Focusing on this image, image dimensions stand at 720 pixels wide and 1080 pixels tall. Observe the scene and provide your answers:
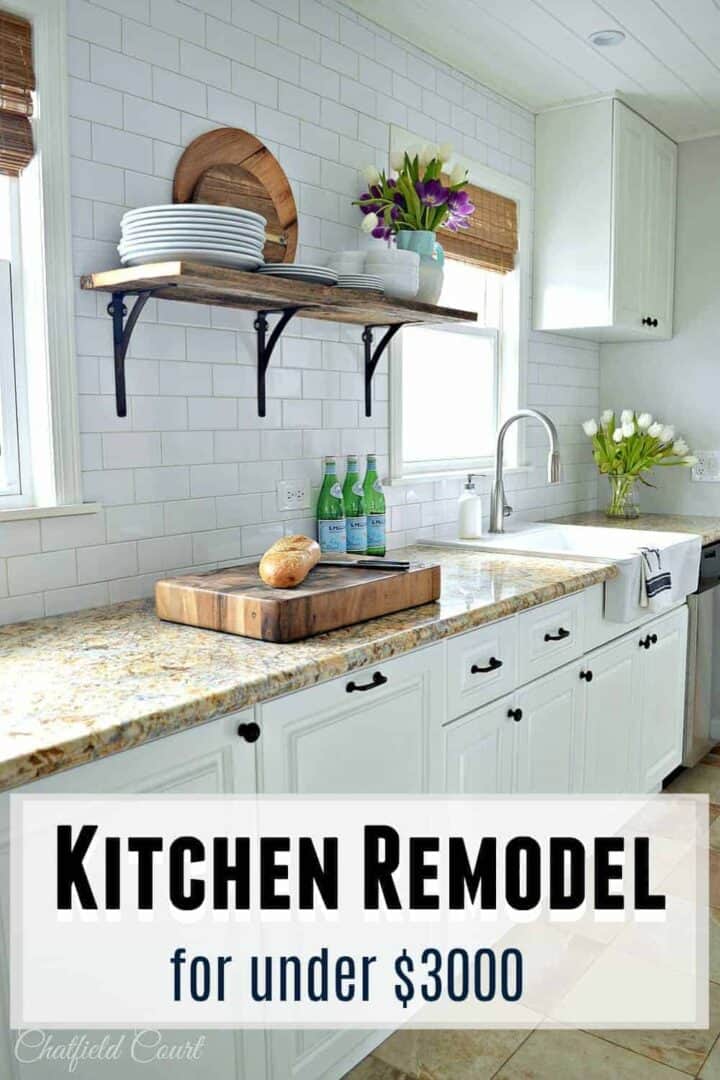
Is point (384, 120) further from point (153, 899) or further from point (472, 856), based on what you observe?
point (153, 899)

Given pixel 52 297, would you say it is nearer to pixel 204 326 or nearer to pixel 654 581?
pixel 204 326

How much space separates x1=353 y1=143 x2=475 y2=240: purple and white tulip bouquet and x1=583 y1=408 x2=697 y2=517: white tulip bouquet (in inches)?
62.0

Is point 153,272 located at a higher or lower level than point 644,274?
lower

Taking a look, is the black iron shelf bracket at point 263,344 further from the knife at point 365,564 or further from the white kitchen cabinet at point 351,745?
the white kitchen cabinet at point 351,745

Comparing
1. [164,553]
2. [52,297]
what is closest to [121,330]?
[52,297]

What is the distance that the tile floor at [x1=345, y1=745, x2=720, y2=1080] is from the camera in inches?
78.6

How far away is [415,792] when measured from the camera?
2061mm

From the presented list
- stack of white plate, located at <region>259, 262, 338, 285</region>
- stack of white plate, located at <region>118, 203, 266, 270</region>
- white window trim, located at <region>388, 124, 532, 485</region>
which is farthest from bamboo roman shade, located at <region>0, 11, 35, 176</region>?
white window trim, located at <region>388, 124, 532, 485</region>

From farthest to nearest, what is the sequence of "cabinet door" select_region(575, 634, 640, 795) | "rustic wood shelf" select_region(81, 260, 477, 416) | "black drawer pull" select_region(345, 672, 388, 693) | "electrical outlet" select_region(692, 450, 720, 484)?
"electrical outlet" select_region(692, 450, 720, 484) < "cabinet door" select_region(575, 634, 640, 795) < "rustic wood shelf" select_region(81, 260, 477, 416) < "black drawer pull" select_region(345, 672, 388, 693)

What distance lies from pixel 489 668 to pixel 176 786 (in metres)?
0.97

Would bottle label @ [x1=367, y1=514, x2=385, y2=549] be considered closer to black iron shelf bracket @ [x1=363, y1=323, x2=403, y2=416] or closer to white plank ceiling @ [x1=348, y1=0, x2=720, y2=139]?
black iron shelf bracket @ [x1=363, y1=323, x2=403, y2=416]

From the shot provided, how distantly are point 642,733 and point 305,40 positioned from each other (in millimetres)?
2406

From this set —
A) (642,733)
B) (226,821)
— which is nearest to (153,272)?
(226,821)

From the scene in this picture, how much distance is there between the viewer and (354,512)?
273 centimetres
